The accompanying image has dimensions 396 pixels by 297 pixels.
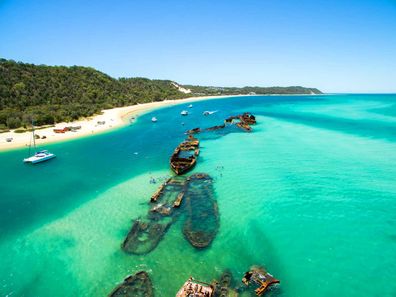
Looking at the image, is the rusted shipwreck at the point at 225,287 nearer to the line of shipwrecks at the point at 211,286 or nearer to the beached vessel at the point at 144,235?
the line of shipwrecks at the point at 211,286

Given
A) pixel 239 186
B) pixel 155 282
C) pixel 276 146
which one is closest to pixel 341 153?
pixel 276 146

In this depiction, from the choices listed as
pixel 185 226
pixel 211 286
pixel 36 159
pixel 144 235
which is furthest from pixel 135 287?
pixel 36 159

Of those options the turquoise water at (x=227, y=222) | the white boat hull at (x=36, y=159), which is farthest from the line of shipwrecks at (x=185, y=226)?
the white boat hull at (x=36, y=159)

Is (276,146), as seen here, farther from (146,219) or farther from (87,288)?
(87,288)

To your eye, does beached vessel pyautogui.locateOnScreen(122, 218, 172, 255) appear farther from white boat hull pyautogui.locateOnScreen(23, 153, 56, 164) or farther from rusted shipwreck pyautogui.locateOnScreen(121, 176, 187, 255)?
white boat hull pyautogui.locateOnScreen(23, 153, 56, 164)

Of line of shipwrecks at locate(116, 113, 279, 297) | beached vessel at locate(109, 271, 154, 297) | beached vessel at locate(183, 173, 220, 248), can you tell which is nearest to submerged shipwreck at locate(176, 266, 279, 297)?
line of shipwrecks at locate(116, 113, 279, 297)
